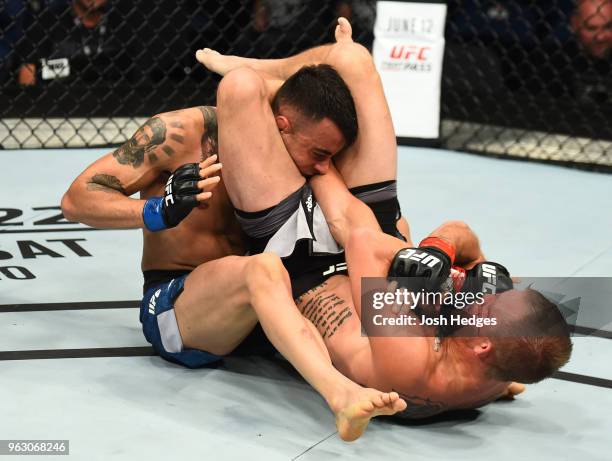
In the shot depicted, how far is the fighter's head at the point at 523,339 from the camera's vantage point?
1844mm

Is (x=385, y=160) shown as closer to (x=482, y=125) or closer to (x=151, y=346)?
(x=151, y=346)

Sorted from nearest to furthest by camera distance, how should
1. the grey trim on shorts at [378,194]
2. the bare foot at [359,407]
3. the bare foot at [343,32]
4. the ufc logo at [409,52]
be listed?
the bare foot at [359,407]
the grey trim on shorts at [378,194]
the bare foot at [343,32]
the ufc logo at [409,52]

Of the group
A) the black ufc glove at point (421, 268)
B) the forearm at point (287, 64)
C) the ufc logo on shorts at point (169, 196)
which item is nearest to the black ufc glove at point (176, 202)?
the ufc logo on shorts at point (169, 196)

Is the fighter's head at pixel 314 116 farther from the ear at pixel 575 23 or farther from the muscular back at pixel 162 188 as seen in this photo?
the ear at pixel 575 23

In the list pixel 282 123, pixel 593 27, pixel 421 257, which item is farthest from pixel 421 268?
pixel 593 27

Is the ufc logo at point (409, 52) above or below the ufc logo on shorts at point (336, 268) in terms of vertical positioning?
above

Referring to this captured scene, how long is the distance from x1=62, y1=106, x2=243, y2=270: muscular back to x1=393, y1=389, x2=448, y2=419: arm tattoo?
642 millimetres

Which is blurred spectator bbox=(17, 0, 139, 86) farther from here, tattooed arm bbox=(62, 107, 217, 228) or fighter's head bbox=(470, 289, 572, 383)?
fighter's head bbox=(470, 289, 572, 383)

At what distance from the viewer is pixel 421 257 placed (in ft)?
6.54

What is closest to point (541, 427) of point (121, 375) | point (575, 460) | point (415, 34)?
point (575, 460)

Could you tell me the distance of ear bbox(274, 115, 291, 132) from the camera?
7.38ft

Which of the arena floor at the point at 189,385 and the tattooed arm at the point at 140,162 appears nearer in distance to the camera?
the arena floor at the point at 189,385

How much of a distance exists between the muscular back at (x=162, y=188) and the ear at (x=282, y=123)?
179mm

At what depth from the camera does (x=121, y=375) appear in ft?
7.41
